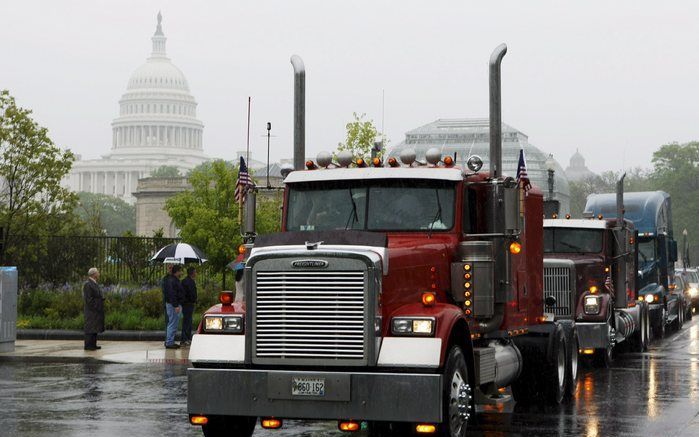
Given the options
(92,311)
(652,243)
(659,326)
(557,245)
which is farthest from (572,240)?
(659,326)

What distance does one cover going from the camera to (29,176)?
3622cm

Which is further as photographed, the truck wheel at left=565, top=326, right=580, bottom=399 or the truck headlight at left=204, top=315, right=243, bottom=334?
the truck wheel at left=565, top=326, right=580, bottom=399

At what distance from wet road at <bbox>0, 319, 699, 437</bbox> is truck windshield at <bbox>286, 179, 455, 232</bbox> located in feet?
8.06

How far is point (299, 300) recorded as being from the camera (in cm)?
1151

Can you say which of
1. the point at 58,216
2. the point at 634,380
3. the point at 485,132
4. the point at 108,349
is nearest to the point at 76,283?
the point at 58,216

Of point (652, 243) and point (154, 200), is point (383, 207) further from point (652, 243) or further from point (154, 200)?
point (154, 200)

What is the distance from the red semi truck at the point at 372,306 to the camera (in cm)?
1138

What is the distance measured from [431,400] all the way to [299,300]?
1.45 meters

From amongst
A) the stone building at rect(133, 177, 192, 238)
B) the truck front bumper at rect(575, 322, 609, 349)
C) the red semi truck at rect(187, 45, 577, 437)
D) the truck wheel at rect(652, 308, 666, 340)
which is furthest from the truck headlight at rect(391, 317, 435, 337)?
the stone building at rect(133, 177, 192, 238)

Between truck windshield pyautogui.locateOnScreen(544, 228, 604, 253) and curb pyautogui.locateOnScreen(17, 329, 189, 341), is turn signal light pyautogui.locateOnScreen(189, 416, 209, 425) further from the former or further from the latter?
curb pyautogui.locateOnScreen(17, 329, 189, 341)

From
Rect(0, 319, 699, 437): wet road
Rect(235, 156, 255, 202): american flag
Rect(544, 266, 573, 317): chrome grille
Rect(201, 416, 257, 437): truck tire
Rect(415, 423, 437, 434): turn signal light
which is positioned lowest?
Rect(0, 319, 699, 437): wet road

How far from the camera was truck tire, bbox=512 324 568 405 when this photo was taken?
16.6 m

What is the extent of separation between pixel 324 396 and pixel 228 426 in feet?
4.88

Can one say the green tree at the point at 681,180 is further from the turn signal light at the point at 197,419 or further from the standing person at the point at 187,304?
the turn signal light at the point at 197,419
